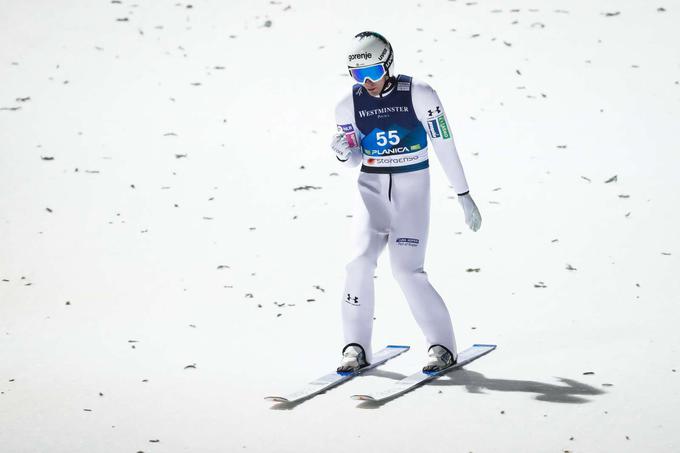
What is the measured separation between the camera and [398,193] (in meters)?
9.53

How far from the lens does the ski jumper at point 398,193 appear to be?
30.9 feet

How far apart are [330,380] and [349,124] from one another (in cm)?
202

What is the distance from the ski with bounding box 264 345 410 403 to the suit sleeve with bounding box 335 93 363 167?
1.63 m

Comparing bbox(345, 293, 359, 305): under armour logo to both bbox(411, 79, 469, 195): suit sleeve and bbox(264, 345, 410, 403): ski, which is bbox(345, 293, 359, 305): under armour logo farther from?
bbox(411, 79, 469, 195): suit sleeve

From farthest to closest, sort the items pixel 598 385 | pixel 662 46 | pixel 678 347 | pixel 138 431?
pixel 662 46, pixel 678 347, pixel 598 385, pixel 138 431

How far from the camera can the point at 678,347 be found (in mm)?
9953

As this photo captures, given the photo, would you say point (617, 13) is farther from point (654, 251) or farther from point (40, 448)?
point (40, 448)

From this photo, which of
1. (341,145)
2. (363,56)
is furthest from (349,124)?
(363,56)

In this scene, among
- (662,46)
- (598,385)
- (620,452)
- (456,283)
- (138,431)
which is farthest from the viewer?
(662,46)

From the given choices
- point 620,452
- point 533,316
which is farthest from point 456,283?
point 620,452

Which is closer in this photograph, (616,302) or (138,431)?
(138,431)

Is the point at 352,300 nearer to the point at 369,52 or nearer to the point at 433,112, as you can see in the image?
the point at 433,112

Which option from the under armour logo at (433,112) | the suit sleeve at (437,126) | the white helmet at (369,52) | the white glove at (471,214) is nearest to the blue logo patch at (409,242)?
the white glove at (471,214)

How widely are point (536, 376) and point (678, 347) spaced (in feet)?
4.46
